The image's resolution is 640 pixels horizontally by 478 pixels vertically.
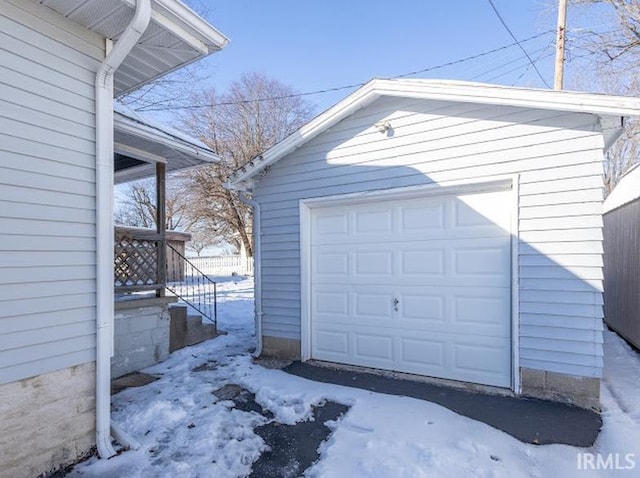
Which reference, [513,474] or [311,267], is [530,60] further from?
[513,474]

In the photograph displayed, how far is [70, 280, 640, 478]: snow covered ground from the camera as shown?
2.75m

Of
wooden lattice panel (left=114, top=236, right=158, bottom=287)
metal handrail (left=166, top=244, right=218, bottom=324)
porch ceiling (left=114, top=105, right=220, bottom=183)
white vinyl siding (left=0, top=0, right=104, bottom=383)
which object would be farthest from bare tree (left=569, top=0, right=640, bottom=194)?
white vinyl siding (left=0, top=0, right=104, bottom=383)

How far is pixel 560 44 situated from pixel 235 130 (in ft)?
48.8

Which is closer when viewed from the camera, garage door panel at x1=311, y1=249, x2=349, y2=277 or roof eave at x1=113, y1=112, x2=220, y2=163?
roof eave at x1=113, y1=112, x2=220, y2=163

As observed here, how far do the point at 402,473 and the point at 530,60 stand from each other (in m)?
10.9

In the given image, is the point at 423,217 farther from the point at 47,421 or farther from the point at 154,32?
the point at 47,421

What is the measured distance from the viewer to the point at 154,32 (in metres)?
3.09

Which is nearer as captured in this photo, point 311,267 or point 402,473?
point 402,473

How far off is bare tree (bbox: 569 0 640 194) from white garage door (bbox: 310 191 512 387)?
25.3 feet

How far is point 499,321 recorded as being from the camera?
4234mm

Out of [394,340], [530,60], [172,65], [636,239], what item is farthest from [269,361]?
[530,60]

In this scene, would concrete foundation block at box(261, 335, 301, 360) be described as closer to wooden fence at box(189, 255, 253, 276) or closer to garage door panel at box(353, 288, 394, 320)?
garage door panel at box(353, 288, 394, 320)

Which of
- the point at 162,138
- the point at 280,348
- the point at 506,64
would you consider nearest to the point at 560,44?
the point at 506,64

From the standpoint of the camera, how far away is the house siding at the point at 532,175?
148 inches
